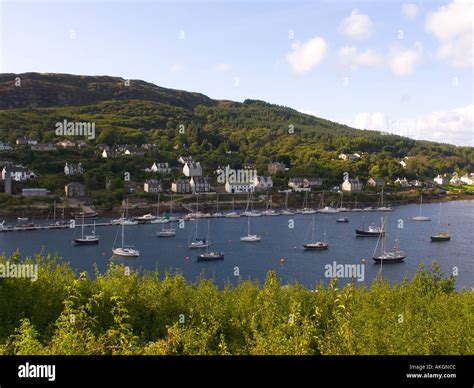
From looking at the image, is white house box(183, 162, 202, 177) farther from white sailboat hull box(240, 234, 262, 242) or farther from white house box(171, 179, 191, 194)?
white sailboat hull box(240, 234, 262, 242)

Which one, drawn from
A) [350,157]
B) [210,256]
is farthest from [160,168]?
[350,157]

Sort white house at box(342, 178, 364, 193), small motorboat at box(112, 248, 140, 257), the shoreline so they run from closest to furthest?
small motorboat at box(112, 248, 140, 257), the shoreline, white house at box(342, 178, 364, 193)

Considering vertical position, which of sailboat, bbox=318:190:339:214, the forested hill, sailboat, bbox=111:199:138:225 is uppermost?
the forested hill

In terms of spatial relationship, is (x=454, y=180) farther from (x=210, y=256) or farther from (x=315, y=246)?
(x=210, y=256)

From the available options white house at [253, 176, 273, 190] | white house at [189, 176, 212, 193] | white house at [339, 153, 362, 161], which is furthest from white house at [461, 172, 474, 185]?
white house at [189, 176, 212, 193]

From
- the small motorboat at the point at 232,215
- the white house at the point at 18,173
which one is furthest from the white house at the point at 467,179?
the white house at the point at 18,173

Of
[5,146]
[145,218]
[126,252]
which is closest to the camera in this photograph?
[126,252]

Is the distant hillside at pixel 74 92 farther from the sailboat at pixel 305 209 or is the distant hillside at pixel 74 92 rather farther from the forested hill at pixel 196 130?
the sailboat at pixel 305 209
